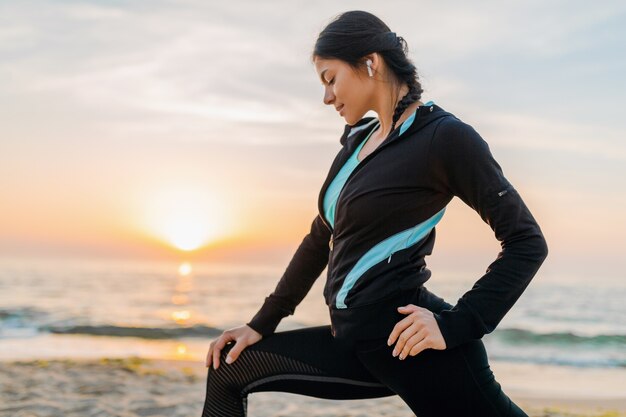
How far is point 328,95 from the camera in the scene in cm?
219

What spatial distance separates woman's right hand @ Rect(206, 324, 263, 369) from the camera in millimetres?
2256

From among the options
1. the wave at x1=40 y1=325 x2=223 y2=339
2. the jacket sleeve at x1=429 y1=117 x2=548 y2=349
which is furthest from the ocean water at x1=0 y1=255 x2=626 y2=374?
the jacket sleeve at x1=429 y1=117 x2=548 y2=349

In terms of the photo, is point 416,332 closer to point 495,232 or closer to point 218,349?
point 495,232

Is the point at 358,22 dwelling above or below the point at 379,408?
above

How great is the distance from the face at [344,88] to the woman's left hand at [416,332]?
640 mm

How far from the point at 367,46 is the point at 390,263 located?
63 cm

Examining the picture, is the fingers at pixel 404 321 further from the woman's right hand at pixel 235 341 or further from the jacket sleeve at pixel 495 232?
the woman's right hand at pixel 235 341

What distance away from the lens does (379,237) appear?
1988 mm

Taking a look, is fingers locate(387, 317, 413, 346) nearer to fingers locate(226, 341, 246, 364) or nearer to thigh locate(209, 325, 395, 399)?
thigh locate(209, 325, 395, 399)

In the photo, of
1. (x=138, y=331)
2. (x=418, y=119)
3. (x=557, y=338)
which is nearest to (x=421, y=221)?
(x=418, y=119)

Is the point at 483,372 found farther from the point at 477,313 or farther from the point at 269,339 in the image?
the point at 269,339

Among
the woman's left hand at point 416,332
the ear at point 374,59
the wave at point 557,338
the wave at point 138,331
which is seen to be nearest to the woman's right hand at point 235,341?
the woman's left hand at point 416,332

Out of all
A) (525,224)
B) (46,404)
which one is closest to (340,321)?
(525,224)

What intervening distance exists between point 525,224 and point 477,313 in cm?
26
